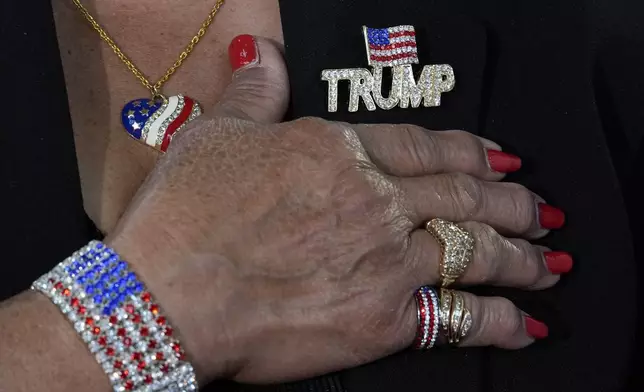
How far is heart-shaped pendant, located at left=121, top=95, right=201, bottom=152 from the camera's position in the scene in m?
0.82

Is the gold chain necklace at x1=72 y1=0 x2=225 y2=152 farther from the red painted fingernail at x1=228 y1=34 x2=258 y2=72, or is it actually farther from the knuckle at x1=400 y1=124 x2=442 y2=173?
the knuckle at x1=400 y1=124 x2=442 y2=173

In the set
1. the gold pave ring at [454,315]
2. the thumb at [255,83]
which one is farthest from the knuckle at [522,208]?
the thumb at [255,83]

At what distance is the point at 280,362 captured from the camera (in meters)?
0.67

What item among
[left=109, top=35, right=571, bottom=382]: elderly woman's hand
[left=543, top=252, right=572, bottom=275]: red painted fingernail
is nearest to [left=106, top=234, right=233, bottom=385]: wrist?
[left=109, top=35, right=571, bottom=382]: elderly woman's hand

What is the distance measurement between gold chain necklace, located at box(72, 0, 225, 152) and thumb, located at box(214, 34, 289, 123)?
0.08 m

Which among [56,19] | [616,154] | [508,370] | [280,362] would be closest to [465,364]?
[508,370]

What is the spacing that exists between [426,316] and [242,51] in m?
0.37

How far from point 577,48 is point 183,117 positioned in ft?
1.56

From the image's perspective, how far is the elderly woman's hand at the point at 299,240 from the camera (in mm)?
628

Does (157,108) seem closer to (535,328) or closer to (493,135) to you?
(493,135)

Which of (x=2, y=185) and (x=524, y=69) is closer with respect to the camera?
(x=2, y=185)

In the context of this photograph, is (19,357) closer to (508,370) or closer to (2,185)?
(2,185)

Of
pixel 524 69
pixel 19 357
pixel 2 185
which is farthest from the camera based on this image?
pixel 524 69

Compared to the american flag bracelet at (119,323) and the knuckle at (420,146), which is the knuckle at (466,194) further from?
the american flag bracelet at (119,323)
